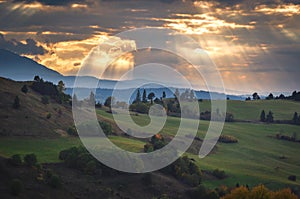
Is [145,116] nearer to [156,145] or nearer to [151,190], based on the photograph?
[156,145]

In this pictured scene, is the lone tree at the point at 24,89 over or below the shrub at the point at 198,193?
over

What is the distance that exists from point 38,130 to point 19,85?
43.2 meters

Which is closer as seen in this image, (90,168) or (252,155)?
(90,168)

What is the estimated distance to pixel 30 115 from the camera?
418 feet

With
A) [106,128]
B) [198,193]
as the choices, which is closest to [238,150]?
[106,128]

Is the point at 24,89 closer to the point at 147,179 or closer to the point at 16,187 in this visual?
the point at 147,179

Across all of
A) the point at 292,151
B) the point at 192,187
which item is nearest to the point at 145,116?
the point at 292,151

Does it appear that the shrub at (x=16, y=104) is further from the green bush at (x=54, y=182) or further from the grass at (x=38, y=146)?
the green bush at (x=54, y=182)

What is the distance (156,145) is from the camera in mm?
119312

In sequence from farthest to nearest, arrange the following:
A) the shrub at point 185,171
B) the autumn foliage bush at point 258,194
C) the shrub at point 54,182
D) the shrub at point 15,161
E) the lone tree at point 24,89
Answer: the lone tree at point 24,89
the shrub at point 185,171
the shrub at point 15,161
the shrub at point 54,182
the autumn foliage bush at point 258,194

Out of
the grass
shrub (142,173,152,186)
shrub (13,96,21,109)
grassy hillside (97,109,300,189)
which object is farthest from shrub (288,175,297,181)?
shrub (13,96,21,109)

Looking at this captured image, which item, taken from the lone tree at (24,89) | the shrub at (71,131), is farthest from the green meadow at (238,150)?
the lone tree at (24,89)

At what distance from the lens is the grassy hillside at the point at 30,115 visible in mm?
118062

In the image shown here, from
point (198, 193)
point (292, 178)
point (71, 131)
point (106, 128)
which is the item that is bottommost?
point (198, 193)
